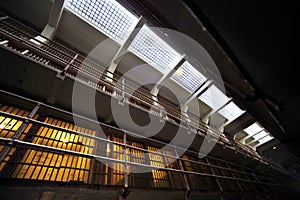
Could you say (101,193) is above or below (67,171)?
below

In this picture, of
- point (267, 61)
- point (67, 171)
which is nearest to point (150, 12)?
point (267, 61)

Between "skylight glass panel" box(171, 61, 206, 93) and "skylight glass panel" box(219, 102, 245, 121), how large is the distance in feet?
9.37

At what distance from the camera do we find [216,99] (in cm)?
856

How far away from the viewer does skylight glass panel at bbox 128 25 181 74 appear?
603 centimetres

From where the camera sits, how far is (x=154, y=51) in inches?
261

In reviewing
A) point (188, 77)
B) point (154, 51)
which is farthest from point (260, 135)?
point (154, 51)

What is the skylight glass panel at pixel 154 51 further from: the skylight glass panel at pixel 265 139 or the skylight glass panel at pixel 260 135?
the skylight glass panel at pixel 265 139

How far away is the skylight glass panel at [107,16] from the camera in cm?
507

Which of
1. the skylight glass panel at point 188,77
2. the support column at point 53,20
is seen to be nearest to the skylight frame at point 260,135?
the skylight glass panel at point 188,77

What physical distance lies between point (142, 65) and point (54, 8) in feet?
13.4

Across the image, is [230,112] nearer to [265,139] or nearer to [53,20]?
[265,139]

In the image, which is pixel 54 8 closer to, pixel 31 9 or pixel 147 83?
pixel 31 9

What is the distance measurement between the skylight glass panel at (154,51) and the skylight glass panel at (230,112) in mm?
4998

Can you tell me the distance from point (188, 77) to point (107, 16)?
496 cm
